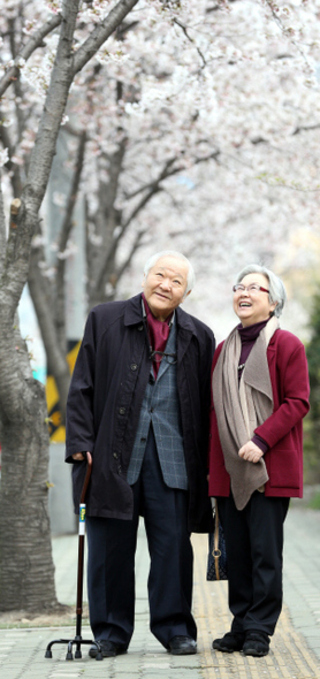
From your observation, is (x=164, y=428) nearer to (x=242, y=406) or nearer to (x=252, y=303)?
(x=242, y=406)

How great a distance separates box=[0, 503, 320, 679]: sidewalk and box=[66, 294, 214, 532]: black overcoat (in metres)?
0.65

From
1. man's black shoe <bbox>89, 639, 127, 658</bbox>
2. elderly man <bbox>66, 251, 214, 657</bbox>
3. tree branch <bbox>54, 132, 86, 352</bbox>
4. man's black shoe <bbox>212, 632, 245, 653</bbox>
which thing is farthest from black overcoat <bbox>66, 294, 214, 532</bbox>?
tree branch <bbox>54, 132, 86, 352</bbox>

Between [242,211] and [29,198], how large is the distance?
12969 millimetres

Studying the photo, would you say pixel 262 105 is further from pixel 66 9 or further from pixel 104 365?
pixel 104 365

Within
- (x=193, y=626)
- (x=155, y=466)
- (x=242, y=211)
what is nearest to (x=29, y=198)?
(x=155, y=466)

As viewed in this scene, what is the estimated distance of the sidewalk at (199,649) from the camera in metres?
4.37

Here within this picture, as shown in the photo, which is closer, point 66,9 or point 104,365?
point 104,365

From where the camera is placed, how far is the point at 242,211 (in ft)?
61.3

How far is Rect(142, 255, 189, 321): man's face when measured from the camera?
4797 millimetres

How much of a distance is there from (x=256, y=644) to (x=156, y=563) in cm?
60

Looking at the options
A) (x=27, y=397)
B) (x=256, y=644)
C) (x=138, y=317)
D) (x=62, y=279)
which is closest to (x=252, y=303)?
(x=138, y=317)

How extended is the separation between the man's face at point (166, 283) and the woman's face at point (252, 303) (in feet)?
0.87

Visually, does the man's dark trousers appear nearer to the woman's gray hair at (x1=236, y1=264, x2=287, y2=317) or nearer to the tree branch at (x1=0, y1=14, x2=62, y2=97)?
the woman's gray hair at (x1=236, y1=264, x2=287, y2=317)

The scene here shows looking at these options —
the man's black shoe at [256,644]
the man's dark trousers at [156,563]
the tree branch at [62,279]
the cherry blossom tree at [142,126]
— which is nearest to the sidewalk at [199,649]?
the man's black shoe at [256,644]
